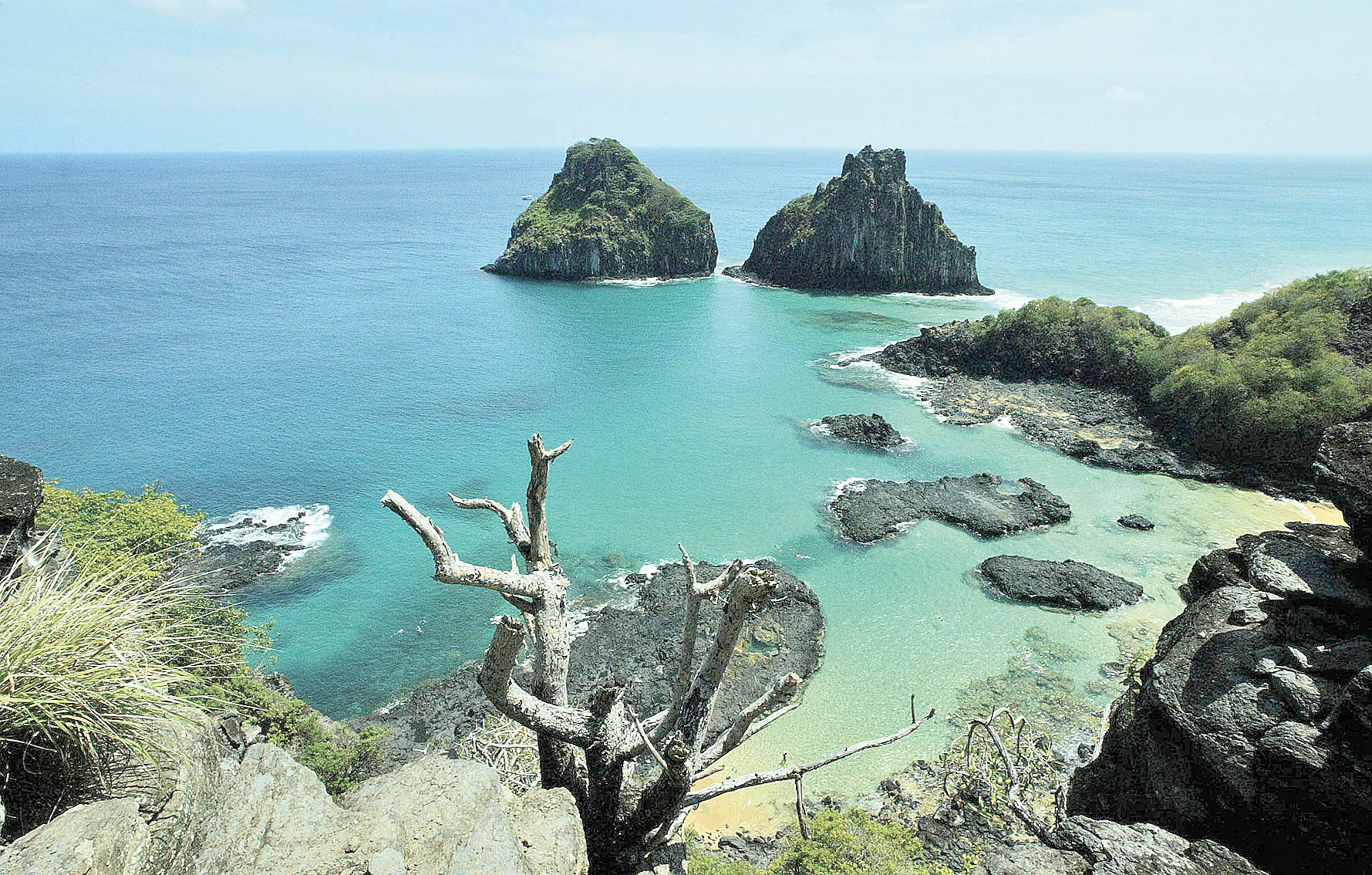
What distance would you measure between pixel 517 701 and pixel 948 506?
31983mm

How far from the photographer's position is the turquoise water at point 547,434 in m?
28.5

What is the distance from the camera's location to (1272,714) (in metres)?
11.5

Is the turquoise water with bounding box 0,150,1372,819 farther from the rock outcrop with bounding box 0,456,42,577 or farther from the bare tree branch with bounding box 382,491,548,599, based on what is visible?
the rock outcrop with bounding box 0,456,42,577

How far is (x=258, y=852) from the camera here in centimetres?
824

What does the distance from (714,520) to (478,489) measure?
44.4ft

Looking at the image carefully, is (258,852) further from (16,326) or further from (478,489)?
(16,326)

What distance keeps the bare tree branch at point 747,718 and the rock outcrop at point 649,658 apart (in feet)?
39.7

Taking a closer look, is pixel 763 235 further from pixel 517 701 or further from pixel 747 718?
pixel 517 701

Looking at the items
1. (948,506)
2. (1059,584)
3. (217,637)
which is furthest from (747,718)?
(948,506)

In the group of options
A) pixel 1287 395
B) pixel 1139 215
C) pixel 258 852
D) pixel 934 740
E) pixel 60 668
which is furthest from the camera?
pixel 1139 215

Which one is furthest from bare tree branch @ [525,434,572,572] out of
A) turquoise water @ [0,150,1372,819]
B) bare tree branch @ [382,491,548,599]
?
turquoise water @ [0,150,1372,819]

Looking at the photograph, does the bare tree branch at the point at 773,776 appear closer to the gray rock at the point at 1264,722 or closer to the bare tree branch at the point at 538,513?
the bare tree branch at the point at 538,513

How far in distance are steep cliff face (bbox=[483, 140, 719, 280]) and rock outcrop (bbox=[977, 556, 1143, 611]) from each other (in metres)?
77.6

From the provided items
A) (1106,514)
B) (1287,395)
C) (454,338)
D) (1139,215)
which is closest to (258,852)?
(1106,514)
